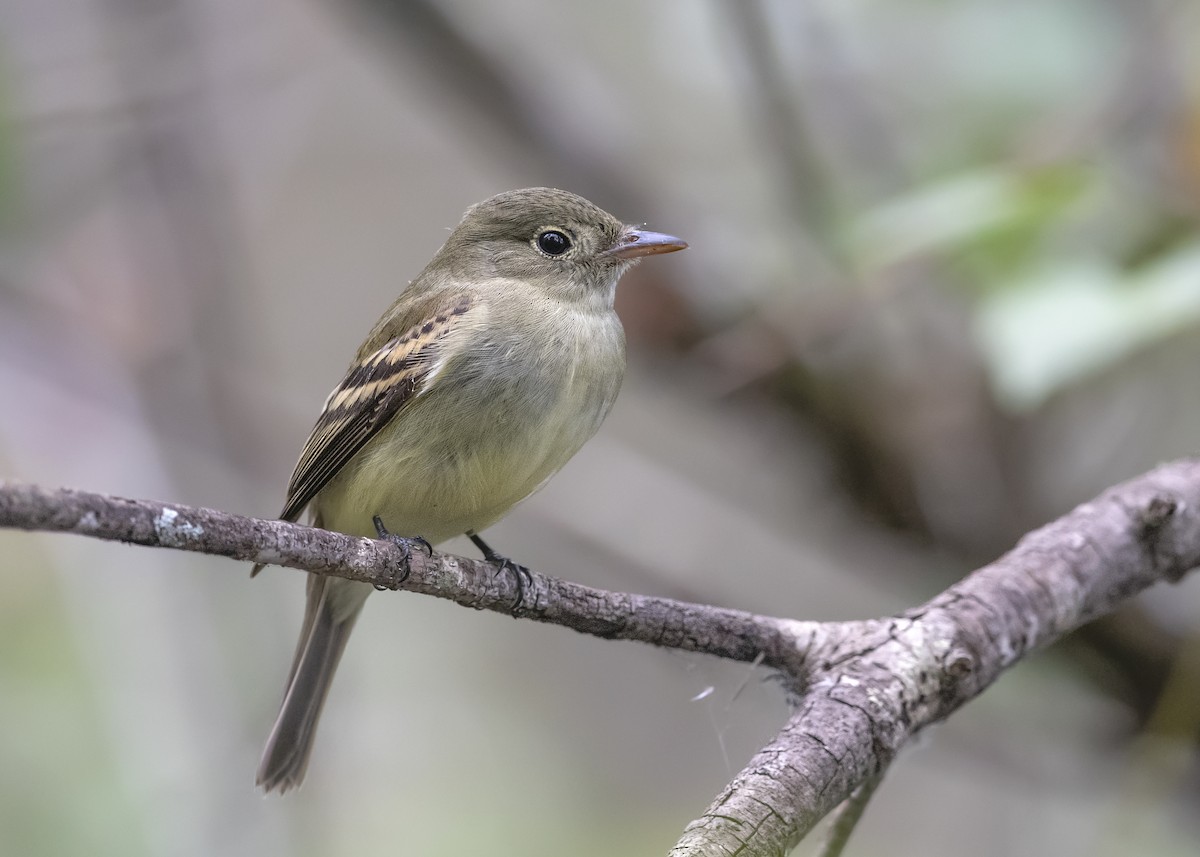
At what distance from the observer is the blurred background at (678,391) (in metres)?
3.92

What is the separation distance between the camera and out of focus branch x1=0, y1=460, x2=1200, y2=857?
1860 millimetres

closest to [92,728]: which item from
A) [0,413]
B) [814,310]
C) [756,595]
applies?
[0,413]

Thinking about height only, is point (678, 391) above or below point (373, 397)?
above

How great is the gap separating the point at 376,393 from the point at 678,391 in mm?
1584

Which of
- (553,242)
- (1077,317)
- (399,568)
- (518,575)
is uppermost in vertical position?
(553,242)

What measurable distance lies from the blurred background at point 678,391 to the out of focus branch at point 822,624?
0.39 metres

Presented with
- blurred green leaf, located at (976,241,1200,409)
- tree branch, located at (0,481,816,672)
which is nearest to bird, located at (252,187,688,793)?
tree branch, located at (0,481,816,672)

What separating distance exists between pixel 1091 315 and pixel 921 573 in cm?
174

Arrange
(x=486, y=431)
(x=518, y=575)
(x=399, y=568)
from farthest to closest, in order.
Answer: (x=486, y=431) → (x=518, y=575) → (x=399, y=568)

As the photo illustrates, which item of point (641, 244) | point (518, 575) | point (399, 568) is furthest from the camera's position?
point (641, 244)

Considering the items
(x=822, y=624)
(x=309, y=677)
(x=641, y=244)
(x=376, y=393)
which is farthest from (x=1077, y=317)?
(x=309, y=677)

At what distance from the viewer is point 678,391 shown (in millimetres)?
4883

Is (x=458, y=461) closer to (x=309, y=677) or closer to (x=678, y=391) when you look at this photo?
(x=309, y=677)

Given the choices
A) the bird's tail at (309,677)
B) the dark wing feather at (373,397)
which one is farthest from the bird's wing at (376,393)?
the bird's tail at (309,677)
